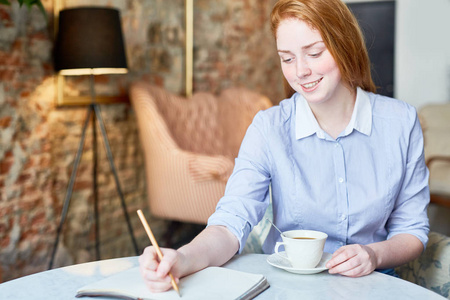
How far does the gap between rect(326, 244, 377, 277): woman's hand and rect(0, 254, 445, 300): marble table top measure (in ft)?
0.04

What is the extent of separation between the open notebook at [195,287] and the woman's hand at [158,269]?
14mm

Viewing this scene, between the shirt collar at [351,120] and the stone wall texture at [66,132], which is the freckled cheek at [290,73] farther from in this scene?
the stone wall texture at [66,132]

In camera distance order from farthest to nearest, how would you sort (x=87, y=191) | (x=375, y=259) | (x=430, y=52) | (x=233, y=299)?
(x=430, y=52)
(x=87, y=191)
(x=375, y=259)
(x=233, y=299)

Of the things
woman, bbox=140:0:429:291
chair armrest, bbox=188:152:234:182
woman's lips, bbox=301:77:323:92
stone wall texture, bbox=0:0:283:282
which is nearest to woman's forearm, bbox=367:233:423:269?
woman, bbox=140:0:429:291

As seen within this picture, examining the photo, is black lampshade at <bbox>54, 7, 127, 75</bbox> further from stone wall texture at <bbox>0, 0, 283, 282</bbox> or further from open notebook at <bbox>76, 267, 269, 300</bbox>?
open notebook at <bbox>76, 267, 269, 300</bbox>

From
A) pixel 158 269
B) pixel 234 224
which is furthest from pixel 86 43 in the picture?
pixel 158 269

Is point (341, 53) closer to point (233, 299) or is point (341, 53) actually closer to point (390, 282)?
point (390, 282)

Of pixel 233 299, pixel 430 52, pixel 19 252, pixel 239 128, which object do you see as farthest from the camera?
pixel 430 52

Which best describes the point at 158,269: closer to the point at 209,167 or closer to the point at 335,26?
the point at 335,26

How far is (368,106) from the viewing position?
1472 millimetres

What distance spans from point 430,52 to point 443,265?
15.3 feet

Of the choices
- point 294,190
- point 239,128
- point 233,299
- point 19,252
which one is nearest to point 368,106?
point 294,190

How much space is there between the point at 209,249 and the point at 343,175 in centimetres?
43

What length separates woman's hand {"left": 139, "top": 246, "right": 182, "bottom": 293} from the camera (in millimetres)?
999
